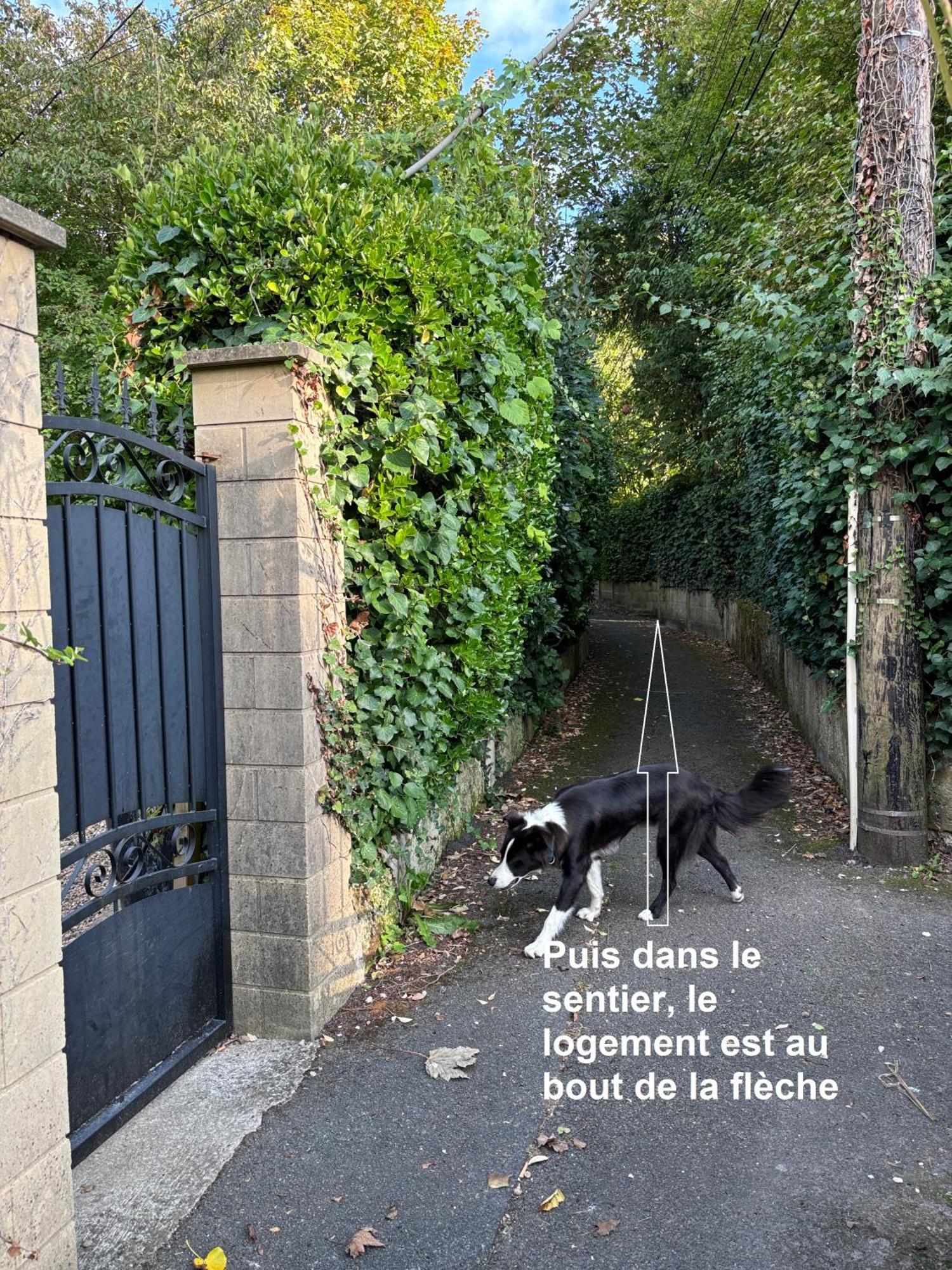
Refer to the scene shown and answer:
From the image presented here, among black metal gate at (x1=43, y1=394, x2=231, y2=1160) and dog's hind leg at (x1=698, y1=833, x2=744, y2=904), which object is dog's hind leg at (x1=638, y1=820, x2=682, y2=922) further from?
black metal gate at (x1=43, y1=394, x2=231, y2=1160)

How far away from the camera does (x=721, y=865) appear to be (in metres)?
5.18

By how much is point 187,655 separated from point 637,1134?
7.85 ft

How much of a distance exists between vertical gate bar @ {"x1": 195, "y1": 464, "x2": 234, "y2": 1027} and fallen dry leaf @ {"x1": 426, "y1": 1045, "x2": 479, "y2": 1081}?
0.88 m

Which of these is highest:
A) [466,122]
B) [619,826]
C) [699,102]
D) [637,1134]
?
[699,102]

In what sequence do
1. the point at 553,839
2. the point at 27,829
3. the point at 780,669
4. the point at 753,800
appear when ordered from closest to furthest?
1. the point at 27,829
2. the point at 553,839
3. the point at 753,800
4. the point at 780,669

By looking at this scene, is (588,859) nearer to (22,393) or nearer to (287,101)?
(22,393)

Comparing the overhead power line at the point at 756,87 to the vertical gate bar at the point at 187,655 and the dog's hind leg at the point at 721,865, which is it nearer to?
the dog's hind leg at the point at 721,865

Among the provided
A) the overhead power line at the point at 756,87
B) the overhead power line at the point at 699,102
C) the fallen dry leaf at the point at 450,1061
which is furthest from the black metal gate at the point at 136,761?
the overhead power line at the point at 699,102

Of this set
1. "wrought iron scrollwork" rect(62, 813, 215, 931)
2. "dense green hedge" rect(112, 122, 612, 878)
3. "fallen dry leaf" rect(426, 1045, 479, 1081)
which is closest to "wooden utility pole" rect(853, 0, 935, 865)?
"dense green hedge" rect(112, 122, 612, 878)

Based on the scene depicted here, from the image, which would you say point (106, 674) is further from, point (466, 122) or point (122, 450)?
point (466, 122)

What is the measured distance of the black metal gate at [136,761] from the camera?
9.37 ft

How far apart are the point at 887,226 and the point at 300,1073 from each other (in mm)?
5803

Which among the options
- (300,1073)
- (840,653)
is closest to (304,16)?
(840,653)

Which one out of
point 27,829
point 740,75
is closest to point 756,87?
point 740,75
